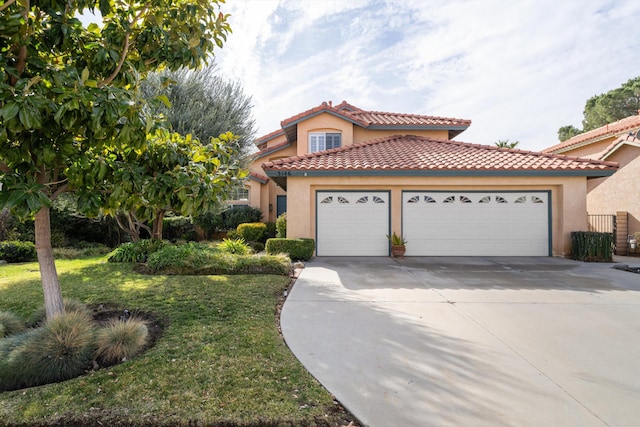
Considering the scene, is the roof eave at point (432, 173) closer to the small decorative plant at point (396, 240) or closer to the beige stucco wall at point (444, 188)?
the beige stucco wall at point (444, 188)

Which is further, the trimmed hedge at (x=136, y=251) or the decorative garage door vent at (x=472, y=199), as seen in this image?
the decorative garage door vent at (x=472, y=199)

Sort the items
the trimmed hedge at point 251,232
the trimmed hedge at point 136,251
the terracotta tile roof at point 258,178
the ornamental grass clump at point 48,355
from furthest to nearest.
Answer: the terracotta tile roof at point 258,178 → the trimmed hedge at point 251,232 → the trimmed hedge at point 136,251 → the ornamental grass clump at point 48,355

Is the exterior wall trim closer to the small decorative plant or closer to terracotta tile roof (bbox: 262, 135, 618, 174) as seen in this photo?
A: terracotta tile roof (bbox: 262, 135, 618, 174)

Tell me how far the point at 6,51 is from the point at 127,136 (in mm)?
1699

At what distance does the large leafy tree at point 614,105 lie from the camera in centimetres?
2950

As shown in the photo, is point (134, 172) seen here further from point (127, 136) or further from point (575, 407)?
point (575, 407)

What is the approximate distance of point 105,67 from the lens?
3.71 m

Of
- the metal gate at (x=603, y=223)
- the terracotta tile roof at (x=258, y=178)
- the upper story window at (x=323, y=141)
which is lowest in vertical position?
the metal gate at (x=603, y=223)

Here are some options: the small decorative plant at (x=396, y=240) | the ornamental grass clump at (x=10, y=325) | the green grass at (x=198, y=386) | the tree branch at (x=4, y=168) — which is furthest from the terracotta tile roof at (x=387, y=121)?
the ornamental grass clump at (x=10, y=325)

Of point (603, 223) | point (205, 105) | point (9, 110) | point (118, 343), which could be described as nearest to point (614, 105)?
point (603, 223)

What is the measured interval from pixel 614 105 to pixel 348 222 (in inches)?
1393

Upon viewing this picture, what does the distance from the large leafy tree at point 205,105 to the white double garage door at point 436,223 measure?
16.3 ft

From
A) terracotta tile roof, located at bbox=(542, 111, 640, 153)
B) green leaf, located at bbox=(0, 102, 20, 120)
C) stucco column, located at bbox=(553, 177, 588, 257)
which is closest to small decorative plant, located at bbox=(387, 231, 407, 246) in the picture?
stucco column, located at bbox=(553, 177, 588, 257)

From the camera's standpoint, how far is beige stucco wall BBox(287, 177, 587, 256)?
11.0 m
